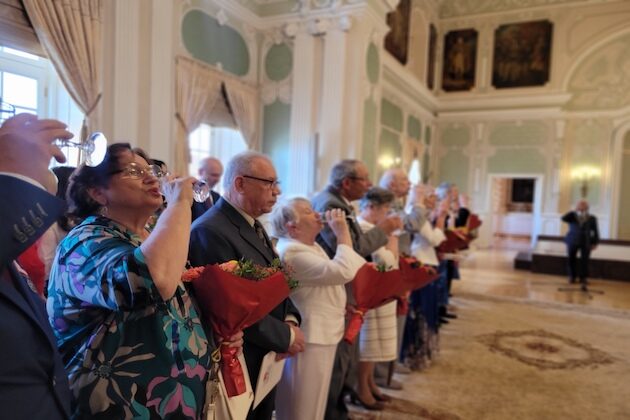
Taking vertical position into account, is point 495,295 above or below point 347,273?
below

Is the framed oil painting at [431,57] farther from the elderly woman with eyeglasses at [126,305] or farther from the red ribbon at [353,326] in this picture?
the elderly woman with eyeglasses at [126,305]

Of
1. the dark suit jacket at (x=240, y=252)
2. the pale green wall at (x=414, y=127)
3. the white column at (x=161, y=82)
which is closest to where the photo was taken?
the dark suit jacket at (x=240, y=252)

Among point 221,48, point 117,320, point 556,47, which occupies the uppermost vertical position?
point 556,47

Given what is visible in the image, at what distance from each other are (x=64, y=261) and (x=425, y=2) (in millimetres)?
13205

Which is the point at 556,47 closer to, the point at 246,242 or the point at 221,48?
the point at 221,48

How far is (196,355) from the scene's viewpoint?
1.29 m

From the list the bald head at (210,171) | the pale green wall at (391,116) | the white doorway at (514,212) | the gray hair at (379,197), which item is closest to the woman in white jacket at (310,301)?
the gray hair at (379,197)

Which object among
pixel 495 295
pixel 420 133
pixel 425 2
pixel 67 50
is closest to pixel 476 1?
pixel 425 2

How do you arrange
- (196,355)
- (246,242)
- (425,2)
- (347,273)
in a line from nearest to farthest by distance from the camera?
(196,355), (246,242), (347,273), (425,2)

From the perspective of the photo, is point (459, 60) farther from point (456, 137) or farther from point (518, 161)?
point (518, 161)

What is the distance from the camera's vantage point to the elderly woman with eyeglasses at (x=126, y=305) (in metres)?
1.09

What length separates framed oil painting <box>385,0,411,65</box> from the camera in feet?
32.1

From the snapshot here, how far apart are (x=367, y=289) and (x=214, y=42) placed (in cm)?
456

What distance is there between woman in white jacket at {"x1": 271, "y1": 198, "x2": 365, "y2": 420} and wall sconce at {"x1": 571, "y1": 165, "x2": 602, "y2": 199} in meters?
13.0
